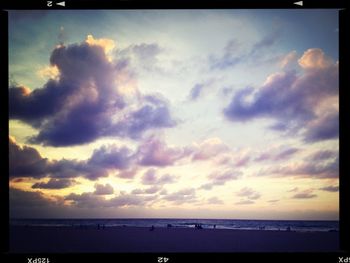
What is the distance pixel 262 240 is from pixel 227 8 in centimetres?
1531

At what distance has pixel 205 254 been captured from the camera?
506 centimetres

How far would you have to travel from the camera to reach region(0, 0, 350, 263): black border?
506 cm

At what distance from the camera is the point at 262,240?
58.0 ft

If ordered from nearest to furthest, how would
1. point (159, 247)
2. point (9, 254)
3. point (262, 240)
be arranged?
point (9, 254), point (159, 247), point (262, 240)

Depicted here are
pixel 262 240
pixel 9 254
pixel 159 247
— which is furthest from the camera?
pixel 262 240

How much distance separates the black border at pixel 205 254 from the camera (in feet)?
16.6
